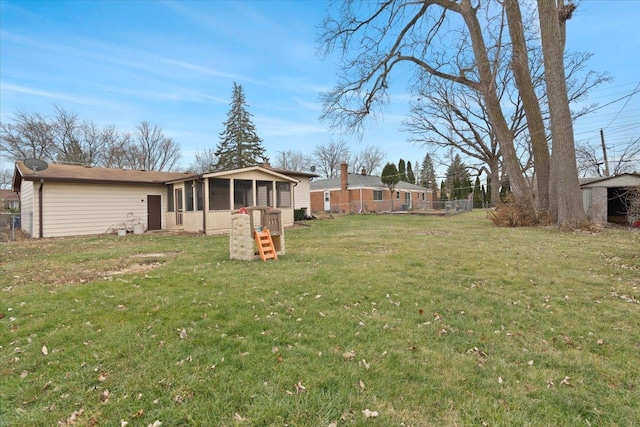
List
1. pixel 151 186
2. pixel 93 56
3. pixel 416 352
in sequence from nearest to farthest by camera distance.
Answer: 1. pixel 416 352
2. pixel 93 56
3. pixel 151 186

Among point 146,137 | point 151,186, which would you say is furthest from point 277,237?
point 146,137

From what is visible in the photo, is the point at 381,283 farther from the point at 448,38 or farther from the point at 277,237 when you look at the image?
the point at 448,38

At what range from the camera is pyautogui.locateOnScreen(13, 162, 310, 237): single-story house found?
1321 cm

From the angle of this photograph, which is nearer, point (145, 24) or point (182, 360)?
point (182, 360)

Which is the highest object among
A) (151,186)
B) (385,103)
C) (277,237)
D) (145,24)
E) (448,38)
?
(448,38)

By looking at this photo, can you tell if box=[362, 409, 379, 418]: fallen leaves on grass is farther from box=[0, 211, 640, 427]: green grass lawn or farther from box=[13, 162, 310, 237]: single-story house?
box=[13, 162, 310, 237]: single-story house

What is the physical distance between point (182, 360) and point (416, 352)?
6.92ft

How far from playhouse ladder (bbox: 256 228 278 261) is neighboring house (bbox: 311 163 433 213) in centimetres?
2165

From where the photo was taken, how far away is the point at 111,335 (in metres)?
3.18

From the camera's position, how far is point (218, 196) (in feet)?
46.1

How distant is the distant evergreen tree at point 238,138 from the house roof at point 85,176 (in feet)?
59.4

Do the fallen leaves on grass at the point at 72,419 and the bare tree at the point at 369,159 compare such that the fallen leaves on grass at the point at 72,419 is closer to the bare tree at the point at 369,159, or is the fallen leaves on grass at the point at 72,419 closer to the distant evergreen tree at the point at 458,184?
the distant evergreen tree at the point at 458,184

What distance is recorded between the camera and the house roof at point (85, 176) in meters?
12.9

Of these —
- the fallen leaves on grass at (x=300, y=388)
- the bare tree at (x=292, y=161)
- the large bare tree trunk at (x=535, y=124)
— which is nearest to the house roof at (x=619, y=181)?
the large bare tree trunk at (x=535, y=124)
